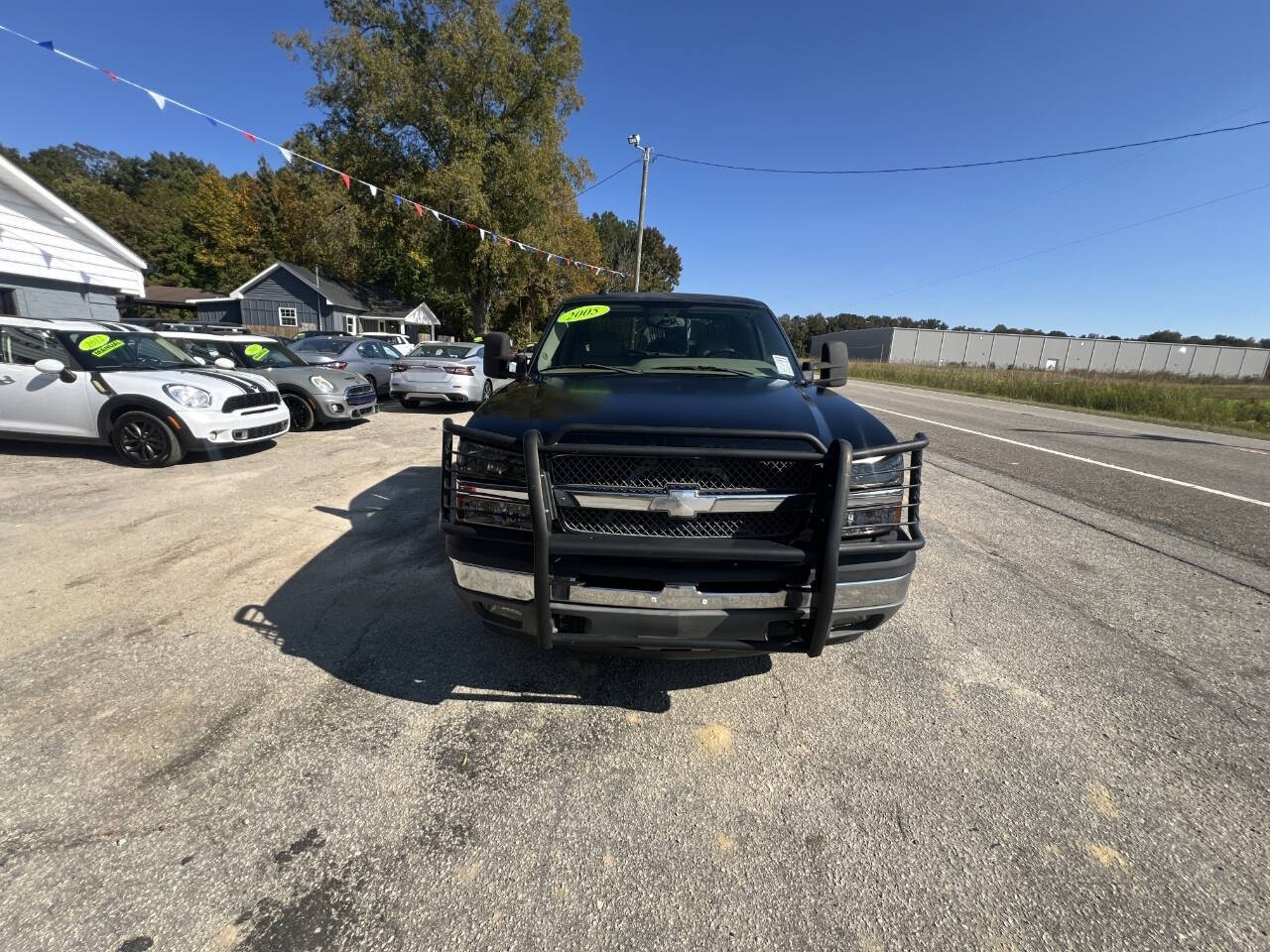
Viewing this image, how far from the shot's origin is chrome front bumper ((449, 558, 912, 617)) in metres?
1.97

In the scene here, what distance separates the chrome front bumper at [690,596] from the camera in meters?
1.97

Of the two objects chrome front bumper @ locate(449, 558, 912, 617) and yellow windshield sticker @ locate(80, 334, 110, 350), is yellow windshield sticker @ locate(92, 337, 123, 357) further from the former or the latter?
chrome front bumper @ locate(449, 558, 912, 617)

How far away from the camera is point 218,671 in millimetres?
2588

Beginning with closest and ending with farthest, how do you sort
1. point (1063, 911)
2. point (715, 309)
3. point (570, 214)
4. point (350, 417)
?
point (1063, 911) < point (715, 309) < point (350, 417) < point (570, 214)

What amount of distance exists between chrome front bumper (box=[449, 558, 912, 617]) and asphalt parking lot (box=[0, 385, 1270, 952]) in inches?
24.9

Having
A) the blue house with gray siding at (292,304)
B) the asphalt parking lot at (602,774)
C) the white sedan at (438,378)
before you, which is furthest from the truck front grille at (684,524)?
the blue house with gray siding at (292,304)

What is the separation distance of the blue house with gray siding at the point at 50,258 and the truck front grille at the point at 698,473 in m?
13.9

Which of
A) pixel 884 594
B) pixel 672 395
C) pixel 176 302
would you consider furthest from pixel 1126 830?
pixel 176 302

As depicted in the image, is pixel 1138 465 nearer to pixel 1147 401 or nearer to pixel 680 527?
pixel 680 527

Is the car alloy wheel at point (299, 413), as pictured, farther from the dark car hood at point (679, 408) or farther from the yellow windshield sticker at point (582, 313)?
the dark car hood at point (679, 408)

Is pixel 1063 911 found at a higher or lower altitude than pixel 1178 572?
lower

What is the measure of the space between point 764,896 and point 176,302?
2266 inches

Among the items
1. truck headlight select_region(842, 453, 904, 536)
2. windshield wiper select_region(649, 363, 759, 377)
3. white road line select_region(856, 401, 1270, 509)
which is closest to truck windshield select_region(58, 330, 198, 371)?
windshield wiper select_region(649, 363, 759, 377)

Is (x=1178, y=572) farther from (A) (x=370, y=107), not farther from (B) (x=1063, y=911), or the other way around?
(A) (x=370, y=107)
